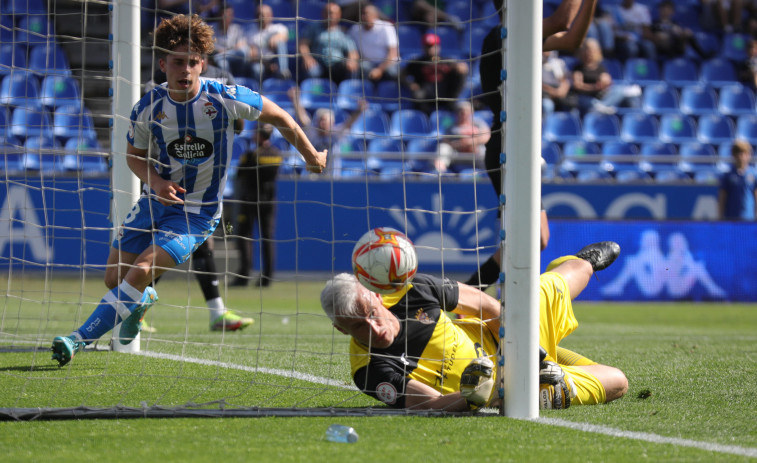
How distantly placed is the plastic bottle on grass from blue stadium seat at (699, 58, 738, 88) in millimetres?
15105

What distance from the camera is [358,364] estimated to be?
4039 mm

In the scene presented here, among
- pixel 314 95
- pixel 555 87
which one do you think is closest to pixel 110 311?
pixel 314 95

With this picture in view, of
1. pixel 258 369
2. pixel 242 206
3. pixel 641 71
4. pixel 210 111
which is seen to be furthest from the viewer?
pixel 641 71

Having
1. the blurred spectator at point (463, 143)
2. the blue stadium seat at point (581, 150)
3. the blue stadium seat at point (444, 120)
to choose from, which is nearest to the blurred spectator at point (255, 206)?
the blurred spectator at point (463, 143)

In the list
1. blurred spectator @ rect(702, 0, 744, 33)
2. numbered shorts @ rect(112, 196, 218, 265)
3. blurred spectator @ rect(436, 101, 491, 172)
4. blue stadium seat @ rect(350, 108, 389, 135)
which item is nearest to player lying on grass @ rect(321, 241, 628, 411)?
numbered shorts @ rect(112, 196, 218, 265)

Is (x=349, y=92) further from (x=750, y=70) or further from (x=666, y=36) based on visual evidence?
(x=750, y=70)

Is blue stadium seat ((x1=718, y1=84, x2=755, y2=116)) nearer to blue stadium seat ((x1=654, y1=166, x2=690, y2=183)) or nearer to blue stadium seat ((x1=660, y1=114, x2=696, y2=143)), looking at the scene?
blue stadium seat ((x1=660, y1=114, x2=696, y2=143))

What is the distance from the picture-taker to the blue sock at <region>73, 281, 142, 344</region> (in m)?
4.57

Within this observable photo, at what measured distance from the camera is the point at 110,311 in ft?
15.0

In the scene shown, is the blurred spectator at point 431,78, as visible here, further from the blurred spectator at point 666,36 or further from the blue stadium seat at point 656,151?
the blurred spectator at point 666,36

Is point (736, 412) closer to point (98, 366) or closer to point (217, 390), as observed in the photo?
point (217, 390)

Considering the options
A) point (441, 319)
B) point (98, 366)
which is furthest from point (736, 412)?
point (98, 366)

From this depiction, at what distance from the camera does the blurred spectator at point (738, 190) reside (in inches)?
472

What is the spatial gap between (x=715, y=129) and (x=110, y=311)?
13196mm
